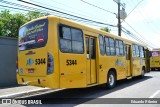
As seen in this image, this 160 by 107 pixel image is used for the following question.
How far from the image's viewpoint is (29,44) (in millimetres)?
9648

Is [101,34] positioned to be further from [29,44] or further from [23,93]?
[23,93]

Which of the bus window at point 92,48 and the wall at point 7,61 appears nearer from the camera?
the bus window at point 92,48

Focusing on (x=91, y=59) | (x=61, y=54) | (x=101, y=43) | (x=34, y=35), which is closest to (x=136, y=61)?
(x=101, y=43)

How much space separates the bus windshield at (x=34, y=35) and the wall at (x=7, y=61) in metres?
4.02

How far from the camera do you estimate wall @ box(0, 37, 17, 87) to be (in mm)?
A: 13711

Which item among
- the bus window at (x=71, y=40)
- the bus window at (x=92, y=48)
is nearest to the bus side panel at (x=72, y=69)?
the bus window at (x=71, y=40)

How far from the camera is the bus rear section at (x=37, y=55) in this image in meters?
8.50

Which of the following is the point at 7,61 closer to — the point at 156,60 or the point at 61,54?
the point at 61,54

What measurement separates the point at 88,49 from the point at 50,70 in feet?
8.98

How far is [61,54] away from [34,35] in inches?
59.6

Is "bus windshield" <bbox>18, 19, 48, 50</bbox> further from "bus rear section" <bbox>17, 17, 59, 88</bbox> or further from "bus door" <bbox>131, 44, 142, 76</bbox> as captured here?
"bus door" <bbox>131, 44, 142, 76</bbox>

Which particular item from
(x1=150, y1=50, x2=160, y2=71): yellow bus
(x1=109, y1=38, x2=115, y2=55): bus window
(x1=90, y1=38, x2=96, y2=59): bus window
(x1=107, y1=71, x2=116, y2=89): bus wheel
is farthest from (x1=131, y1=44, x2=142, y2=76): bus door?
(x1=150, y1=50, x2=160, y2=71): yellow bus

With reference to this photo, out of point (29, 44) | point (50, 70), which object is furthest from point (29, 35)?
point (50, 70)

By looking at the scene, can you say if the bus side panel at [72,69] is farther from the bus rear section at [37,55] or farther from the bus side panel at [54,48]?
the bus rear section at [37,55]
